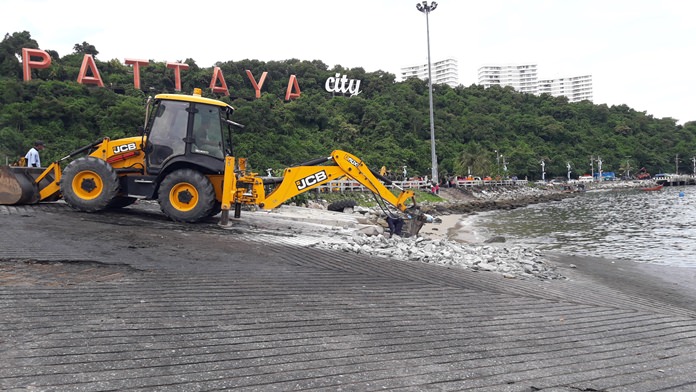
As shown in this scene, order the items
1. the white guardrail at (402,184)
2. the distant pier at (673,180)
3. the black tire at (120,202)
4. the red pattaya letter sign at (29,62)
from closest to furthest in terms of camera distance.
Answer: the black tire at (120,202) → the white guardrail at (402,184) → the red pattaya letter sign at (29,62) → the distant pier at (673,180)

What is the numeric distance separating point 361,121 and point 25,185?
69.8m

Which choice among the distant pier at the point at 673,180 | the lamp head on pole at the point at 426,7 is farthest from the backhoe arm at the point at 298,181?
the distant pier at the point at 673,180

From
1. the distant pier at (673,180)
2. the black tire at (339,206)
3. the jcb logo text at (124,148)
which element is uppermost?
the jcb logo text at (124,148)

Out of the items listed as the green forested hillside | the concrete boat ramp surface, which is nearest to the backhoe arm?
the concrete boat ramp surface

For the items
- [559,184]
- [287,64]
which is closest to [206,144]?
[559,184]

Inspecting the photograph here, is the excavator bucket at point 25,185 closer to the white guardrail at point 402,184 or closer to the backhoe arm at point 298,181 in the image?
the backhoe arm at point 298,181

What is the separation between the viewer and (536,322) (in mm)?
5539

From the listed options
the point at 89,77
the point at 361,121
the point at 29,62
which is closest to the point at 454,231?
the point at 89,77

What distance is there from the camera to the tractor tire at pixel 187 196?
10.1 metres

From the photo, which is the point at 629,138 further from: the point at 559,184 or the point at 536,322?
the point at 536,322

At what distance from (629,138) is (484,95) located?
37821 mm

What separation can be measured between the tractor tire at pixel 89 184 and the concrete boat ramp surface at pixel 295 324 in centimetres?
174

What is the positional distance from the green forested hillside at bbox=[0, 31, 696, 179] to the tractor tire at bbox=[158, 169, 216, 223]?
230cm

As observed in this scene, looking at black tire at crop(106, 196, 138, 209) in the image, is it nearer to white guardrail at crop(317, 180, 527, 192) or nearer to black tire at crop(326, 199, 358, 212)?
white guardrail at crop(317, 180, 527, 192)
